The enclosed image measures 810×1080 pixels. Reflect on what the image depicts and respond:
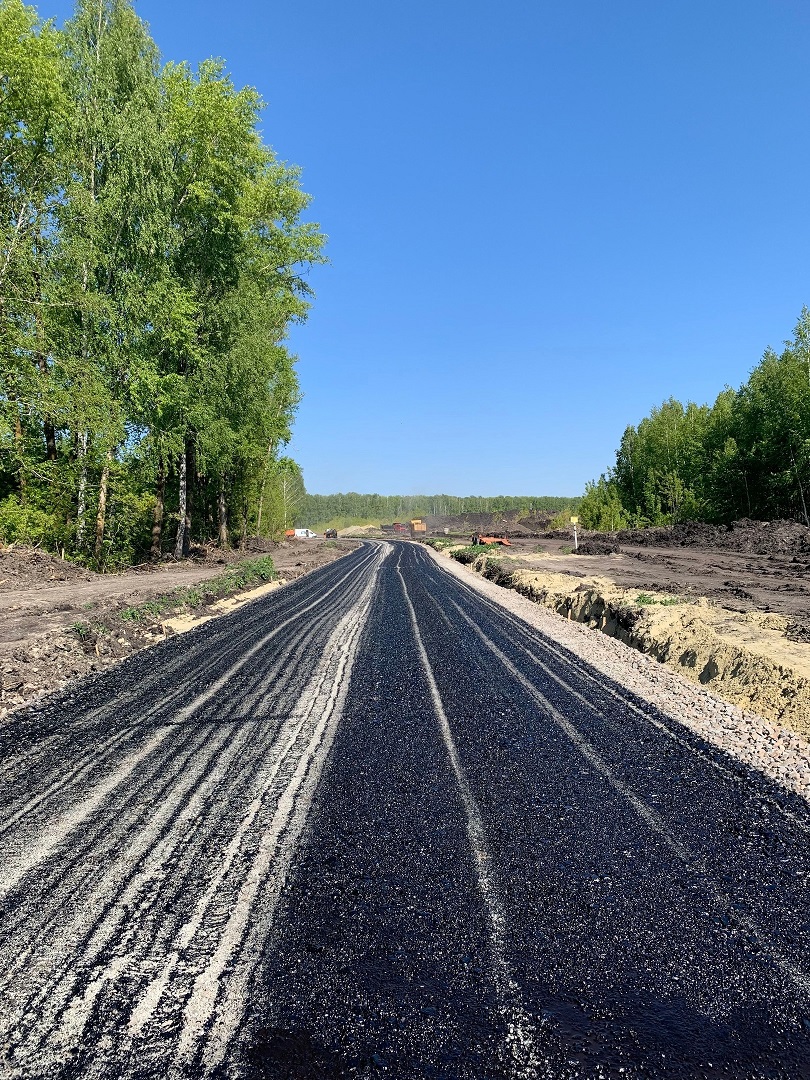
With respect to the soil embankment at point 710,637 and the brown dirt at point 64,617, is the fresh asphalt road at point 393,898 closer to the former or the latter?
the brown dirt at point 64,617

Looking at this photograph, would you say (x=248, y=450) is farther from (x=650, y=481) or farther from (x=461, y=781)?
(x=650, y=481)

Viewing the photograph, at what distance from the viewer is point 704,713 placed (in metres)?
6.16

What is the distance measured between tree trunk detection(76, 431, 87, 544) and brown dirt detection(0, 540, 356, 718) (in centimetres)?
125

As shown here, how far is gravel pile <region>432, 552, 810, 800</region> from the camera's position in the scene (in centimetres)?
486

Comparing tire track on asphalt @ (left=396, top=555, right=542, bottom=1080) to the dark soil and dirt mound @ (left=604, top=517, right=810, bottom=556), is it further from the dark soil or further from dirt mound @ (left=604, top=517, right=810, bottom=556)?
dirt mound @ (left=604, top=517, right=810, bottom=556)

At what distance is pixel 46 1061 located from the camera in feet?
6.93

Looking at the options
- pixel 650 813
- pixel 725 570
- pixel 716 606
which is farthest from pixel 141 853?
pixel 725 570

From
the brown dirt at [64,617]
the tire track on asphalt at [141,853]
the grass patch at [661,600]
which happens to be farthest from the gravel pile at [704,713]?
the brown dirt at [64,617]

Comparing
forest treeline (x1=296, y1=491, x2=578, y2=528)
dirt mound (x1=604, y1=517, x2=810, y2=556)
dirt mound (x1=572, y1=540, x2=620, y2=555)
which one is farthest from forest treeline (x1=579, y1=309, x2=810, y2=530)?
forest treeline (x1=296, y1=491, x2=578, y2=528)

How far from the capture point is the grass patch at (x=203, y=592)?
1148 cm

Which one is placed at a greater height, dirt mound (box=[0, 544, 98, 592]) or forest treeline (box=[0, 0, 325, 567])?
forest treeline (box=[0, 0, 325, 567])

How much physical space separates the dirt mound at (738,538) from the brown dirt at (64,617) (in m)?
26.9

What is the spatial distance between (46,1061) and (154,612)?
34.0 feet

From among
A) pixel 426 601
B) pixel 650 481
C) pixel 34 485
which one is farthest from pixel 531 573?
pixel 650 481
